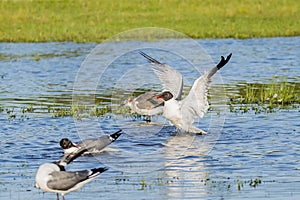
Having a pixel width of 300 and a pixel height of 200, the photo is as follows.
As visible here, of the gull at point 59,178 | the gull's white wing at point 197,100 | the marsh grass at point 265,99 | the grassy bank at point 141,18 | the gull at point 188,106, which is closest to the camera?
the gull at point 59,178

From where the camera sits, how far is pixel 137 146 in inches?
481

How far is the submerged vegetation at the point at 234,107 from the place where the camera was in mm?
14922

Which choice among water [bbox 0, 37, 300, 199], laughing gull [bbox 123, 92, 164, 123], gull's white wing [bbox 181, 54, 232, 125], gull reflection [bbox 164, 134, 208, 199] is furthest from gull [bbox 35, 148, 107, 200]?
laughing gull [bbox 123, 92, 164, 123]

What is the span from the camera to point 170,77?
13.7m

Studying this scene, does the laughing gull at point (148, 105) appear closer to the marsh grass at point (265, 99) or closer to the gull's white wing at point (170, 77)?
the gull's white wing at point (170, 77)

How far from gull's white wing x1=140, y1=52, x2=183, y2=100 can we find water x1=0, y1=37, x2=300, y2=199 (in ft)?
2.46

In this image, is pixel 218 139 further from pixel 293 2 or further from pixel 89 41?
pixel 293 2

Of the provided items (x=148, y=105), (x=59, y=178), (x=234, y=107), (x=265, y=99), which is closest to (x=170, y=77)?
(x=148, y=105)

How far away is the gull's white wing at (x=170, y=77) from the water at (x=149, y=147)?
749 millimetres

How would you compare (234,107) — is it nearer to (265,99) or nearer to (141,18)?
(265,99)

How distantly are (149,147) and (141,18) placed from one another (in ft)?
64.7

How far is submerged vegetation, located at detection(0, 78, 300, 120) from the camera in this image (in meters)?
14.9

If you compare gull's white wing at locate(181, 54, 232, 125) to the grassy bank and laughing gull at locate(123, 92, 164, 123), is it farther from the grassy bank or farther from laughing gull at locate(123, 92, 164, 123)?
the grassy bank

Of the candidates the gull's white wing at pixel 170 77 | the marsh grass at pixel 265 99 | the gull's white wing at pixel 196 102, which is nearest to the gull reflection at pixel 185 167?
the gull's white wing at pixel 196 102
